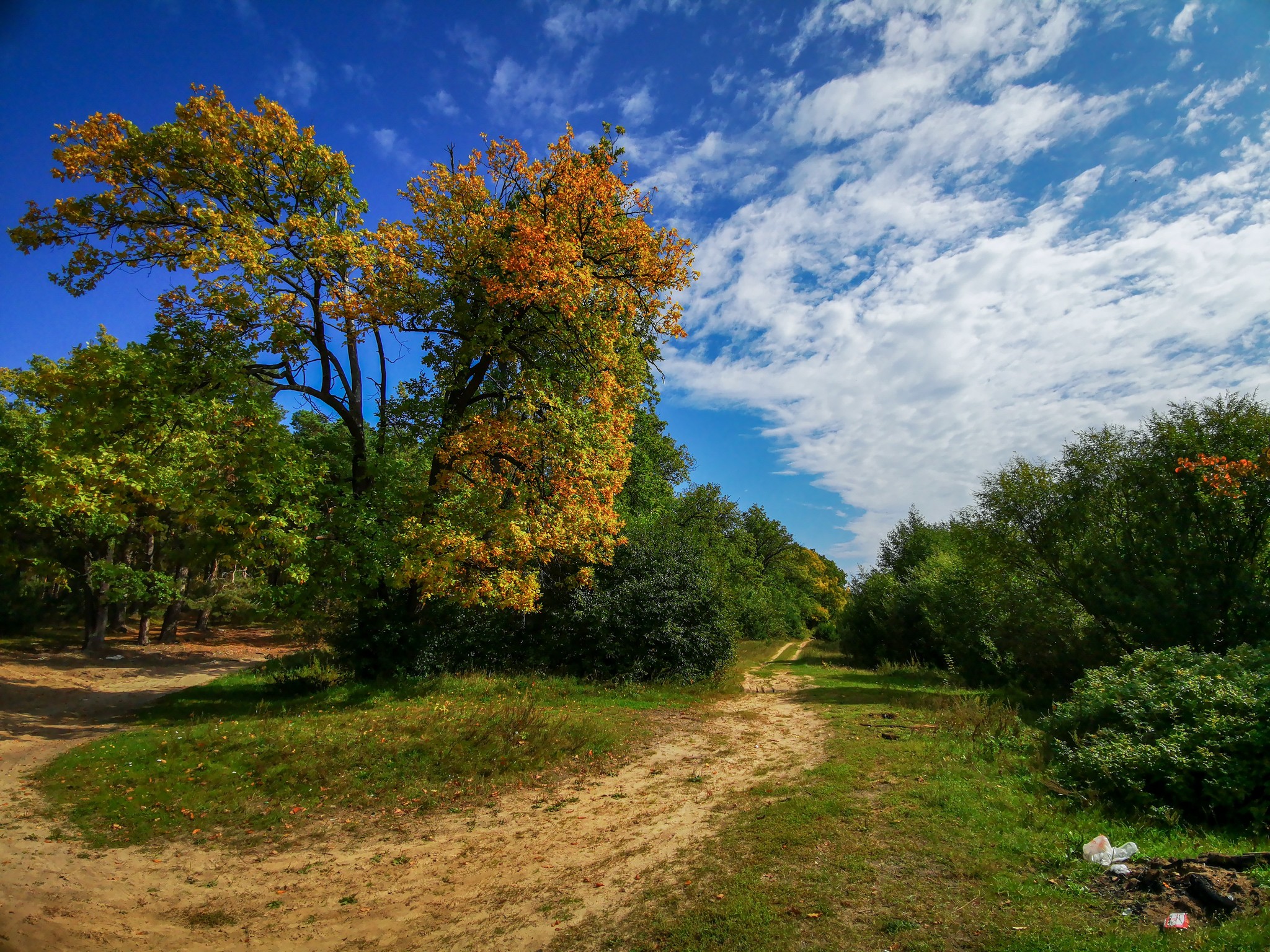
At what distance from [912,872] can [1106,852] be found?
1752mm

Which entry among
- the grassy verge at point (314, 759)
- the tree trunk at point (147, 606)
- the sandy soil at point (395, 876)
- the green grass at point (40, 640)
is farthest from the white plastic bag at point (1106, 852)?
the green grass at point (40, 640)

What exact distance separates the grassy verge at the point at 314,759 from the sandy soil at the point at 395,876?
584 mm

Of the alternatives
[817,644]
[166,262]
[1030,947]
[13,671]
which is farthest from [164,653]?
[817,644]

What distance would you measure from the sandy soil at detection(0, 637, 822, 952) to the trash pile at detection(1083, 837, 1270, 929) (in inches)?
152

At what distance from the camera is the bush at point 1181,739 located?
22.3 ft

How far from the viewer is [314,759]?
9.73 metres

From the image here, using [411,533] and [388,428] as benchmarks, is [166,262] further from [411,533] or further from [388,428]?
[411,533]

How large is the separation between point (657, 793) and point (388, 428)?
1304 centimetres

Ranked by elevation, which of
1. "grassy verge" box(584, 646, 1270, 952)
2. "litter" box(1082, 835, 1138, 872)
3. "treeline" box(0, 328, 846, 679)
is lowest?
"grassy verge" box(584, 646, 1270, 952)

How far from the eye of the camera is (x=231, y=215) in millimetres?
13109

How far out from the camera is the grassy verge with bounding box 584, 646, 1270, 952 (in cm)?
446

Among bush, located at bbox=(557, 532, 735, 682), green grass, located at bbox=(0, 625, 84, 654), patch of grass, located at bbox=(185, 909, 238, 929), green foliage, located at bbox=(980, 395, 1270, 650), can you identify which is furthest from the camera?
green grass, located at bbox=(0, 625, 84, 654)

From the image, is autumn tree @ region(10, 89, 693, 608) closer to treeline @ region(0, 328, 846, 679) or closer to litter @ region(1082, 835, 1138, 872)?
treeline @ region(0, 328, 846, 679)

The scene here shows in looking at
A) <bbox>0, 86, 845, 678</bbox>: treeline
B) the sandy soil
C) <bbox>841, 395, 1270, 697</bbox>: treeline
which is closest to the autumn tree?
<bbox>0, 86, 845, 678</bbox>: treeline
